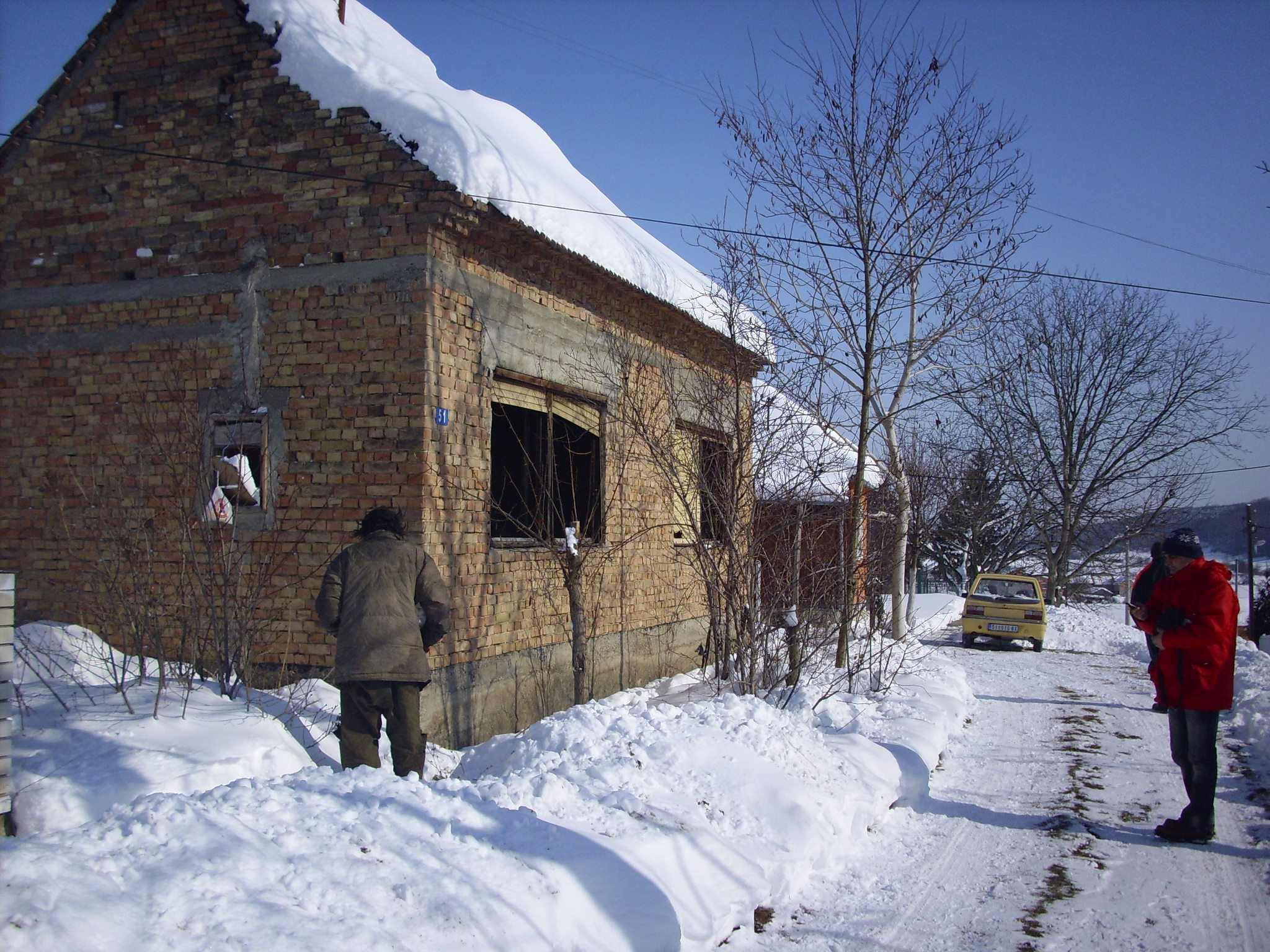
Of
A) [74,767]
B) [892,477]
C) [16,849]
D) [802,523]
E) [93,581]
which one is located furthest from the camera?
[892,477]

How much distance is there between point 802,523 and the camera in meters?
7.84

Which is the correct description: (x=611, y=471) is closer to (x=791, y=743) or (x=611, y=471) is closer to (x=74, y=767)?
(x=791, y=743)

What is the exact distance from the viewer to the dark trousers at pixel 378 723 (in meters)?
5.31

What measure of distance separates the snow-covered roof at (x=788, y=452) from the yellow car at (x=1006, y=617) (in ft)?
43.9

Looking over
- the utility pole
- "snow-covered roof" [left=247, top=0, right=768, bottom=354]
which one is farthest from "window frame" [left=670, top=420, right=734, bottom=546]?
the utility pole

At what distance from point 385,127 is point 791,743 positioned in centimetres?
522

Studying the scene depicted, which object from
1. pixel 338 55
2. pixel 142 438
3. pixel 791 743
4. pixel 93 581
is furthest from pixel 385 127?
pixel 791 743

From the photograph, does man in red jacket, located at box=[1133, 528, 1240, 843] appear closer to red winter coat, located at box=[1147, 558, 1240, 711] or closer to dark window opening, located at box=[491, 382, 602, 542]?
red winter coat, located at box=[1147, 558, 1240, 711]

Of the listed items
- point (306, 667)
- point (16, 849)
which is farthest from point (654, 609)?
point (16, 849)

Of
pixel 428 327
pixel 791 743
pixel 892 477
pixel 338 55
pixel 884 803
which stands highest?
pixel 338 55

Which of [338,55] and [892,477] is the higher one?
Answer: [338,55]

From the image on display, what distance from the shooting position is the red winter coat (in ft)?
17.0

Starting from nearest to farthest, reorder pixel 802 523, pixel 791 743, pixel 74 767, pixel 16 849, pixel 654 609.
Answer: pixel 16 849, pixel 74 767, pixel 791 743, pixel 802 523, pixel 654 609

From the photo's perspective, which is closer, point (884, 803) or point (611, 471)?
point (884, 803)
